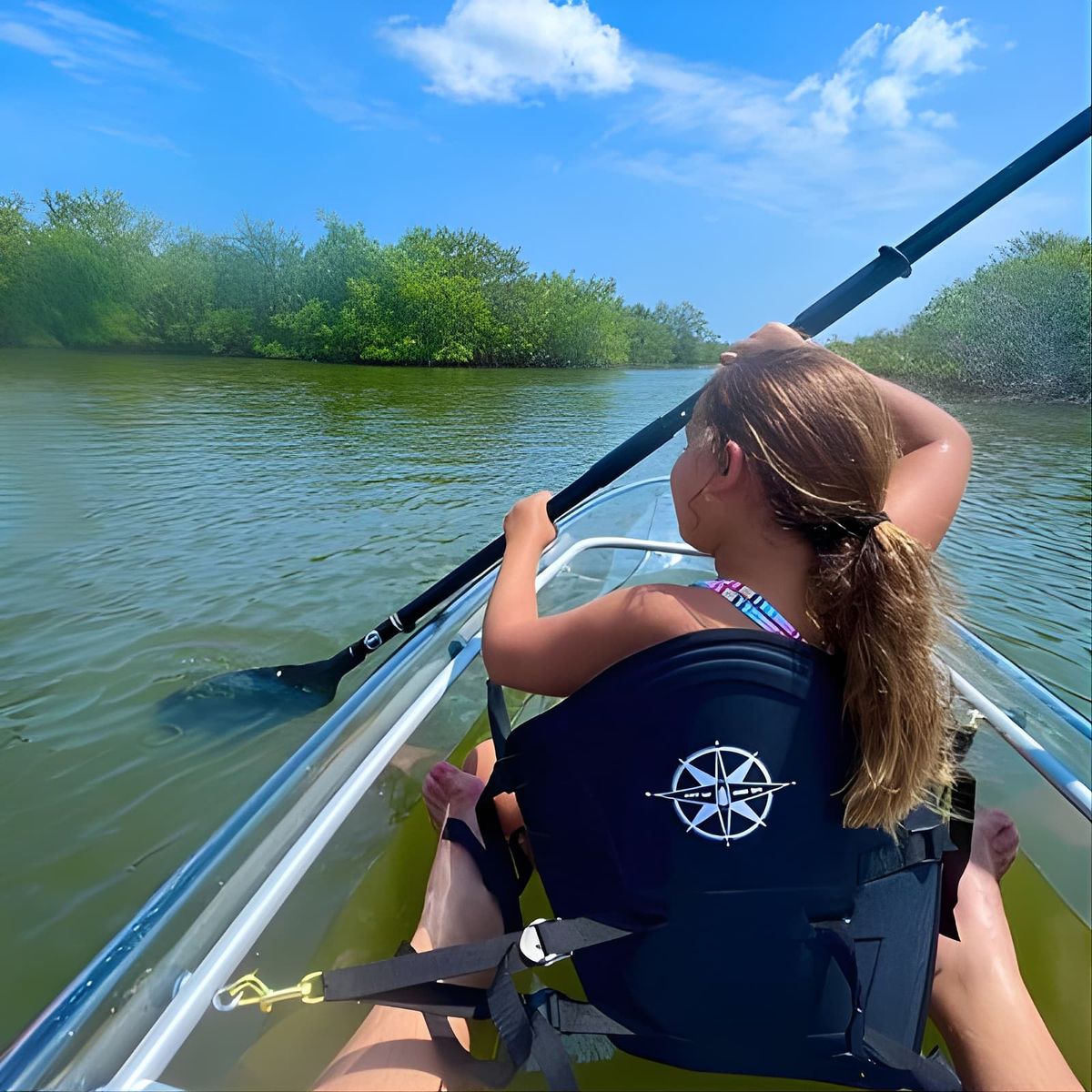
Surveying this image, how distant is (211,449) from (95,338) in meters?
48.3

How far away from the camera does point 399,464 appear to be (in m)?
10.9

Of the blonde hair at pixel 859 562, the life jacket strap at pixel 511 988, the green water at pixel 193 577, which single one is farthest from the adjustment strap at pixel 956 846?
the life jacket strap at pixel 511 988

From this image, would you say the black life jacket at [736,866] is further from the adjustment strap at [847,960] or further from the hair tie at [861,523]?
the hair tie at [861,523]

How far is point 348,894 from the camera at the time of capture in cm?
184

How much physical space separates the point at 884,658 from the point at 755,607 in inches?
7.3

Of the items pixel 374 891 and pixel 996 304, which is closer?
pixel 374 891

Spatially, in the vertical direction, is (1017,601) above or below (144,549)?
below

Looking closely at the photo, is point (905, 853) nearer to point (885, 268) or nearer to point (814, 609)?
point (814, 609)

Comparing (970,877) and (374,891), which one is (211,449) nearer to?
(374,891)

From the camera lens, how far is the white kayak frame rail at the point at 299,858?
1.16m

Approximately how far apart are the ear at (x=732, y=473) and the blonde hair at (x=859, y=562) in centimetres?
1

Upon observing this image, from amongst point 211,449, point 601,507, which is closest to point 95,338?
point 211,449

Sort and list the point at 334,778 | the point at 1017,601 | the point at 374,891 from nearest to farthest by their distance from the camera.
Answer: the point at 334,778 → the point at 374,891 → the point at 1017,601

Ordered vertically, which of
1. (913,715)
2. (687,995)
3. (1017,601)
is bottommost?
(1017,601)
